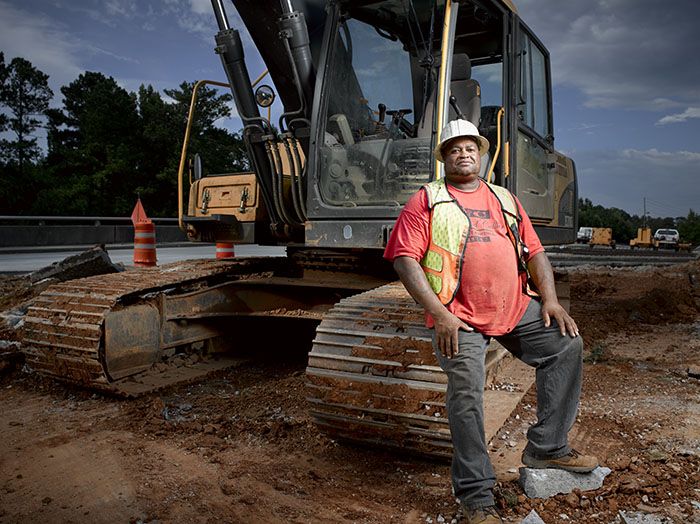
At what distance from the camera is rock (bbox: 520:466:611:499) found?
3020 millimetres

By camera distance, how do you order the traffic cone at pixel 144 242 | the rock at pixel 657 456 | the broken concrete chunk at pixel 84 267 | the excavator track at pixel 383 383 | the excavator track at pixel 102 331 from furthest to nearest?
the traffic cone at pixel 144 242
the broken concrete chunk at pixel 84 267
the excavator track at pixel 102 331
the rock at pixel 657 456
the excavator track at pixel 383 383

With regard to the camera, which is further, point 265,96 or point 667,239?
point 667,239

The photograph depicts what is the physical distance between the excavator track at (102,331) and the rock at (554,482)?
10.0 ft

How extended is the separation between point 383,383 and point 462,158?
3.96ft

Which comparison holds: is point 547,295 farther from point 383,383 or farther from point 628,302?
point 628,302

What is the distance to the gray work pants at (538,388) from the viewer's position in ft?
9.00

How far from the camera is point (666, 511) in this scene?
2912mm

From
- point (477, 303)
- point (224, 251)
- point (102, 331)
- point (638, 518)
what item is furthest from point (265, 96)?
point (224, 251)

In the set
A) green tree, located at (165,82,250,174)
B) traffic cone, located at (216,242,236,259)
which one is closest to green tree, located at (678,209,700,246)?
green tree, located at (165,82,250,174)

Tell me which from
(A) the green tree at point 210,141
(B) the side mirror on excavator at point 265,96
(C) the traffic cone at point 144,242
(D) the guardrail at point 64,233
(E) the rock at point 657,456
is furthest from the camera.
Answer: (A) the green tree at point 210,141

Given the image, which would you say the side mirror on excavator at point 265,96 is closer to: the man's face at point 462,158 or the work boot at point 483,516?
the man's face at point 462,158

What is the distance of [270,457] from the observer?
375cm

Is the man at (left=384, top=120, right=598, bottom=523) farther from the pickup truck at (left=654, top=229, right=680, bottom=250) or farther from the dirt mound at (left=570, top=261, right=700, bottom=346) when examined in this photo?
the pickup truck at (left=654, top=229, right=680, bottom=250)

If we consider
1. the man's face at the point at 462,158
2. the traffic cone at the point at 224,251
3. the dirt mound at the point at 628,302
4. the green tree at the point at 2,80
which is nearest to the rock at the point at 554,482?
the man's face at the point at 462,158
